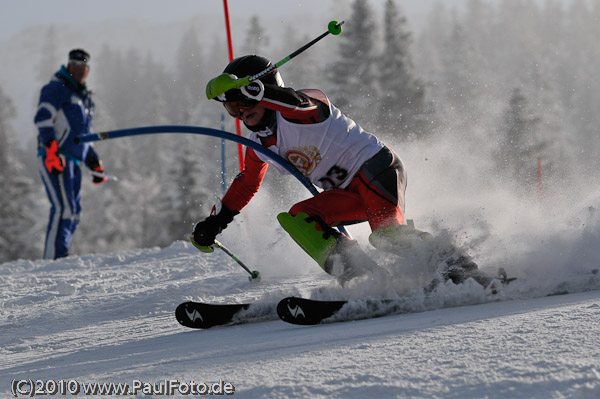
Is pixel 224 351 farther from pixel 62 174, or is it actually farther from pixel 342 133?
pixel 62 174

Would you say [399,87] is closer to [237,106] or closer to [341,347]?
[237,106]

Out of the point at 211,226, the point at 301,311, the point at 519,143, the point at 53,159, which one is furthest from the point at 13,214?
the point at 301,311

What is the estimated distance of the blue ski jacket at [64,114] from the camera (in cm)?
664

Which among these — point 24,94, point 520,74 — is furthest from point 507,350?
point 24,94

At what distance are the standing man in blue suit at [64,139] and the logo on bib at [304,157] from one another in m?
3.98

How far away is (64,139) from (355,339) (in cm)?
572

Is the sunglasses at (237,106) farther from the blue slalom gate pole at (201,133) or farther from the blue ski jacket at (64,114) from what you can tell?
the blue ski jacket at (64,114)

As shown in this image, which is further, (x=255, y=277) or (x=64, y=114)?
(x=64, y=114)

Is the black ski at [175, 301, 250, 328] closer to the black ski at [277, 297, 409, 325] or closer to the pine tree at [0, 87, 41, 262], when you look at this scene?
the black ski at [277, 297, 409, 325]

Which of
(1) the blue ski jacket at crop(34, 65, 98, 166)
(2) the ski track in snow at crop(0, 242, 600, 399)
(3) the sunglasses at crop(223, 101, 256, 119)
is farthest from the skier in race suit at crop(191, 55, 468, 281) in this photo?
(1) the blue ski jacket at crop(34, 65, 98, 166)

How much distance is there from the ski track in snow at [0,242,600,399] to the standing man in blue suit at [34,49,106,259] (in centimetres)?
284

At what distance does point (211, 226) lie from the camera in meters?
3.72

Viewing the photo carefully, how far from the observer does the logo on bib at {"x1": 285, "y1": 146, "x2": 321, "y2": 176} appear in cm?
350

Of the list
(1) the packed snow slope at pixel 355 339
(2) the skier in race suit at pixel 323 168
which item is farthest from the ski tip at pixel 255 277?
(2) the skier in race suit at pixel 323 168
